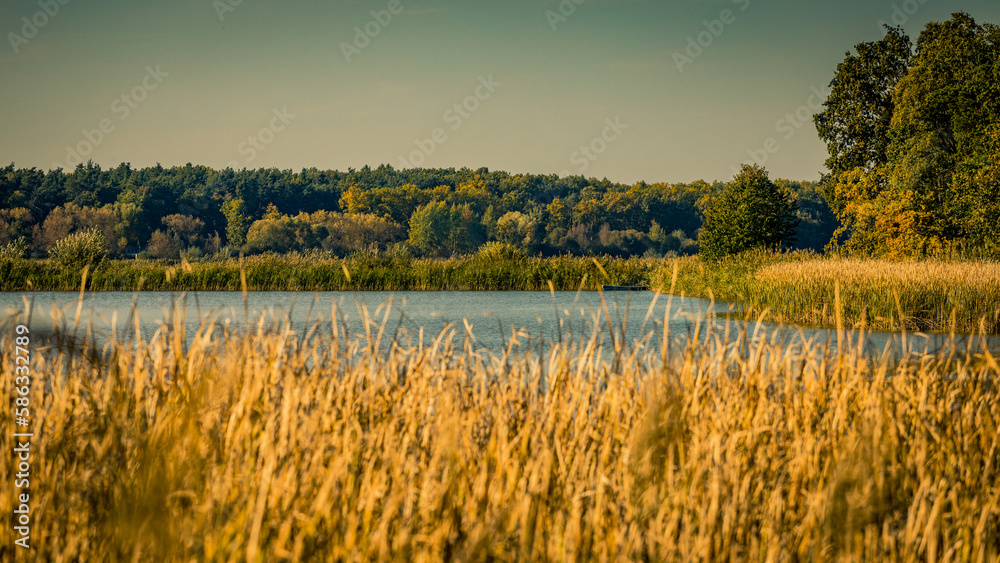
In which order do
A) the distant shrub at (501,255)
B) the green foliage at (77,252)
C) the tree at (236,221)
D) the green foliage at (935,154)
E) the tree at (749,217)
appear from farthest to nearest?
the tree at (236,221)
the tree at (749,217)
the distant shrub at (501,255)
the green foliage at (935,154)
the green foliage at (77,252)

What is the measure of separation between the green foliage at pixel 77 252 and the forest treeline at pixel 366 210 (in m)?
30.5

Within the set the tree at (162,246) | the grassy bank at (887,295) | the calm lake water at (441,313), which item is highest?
the tree at (162,246)

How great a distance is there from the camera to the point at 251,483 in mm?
2881

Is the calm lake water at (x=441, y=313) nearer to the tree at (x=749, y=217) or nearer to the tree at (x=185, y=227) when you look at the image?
the tree at (x=749, y=217)

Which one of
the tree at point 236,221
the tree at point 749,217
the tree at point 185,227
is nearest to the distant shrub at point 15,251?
the tree at point 749,217

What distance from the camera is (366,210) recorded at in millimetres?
83000

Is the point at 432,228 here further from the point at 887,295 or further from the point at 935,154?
the point at 887,295

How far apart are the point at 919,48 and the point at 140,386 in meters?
38.4

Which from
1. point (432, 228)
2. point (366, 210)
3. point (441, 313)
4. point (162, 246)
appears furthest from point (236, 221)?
point (441, 313)

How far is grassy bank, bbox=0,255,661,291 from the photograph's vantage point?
25656mm

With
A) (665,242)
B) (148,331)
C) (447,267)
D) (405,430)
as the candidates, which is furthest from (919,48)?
(665,242)

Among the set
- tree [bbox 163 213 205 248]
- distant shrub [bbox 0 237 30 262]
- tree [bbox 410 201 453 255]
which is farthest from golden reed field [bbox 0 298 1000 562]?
tree [bbox 410 201 453 255]

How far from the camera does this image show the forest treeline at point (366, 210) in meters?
62.9

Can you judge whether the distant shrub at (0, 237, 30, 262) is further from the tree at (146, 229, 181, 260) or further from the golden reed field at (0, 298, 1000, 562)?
the tree at (146, 229, 181, 260)
